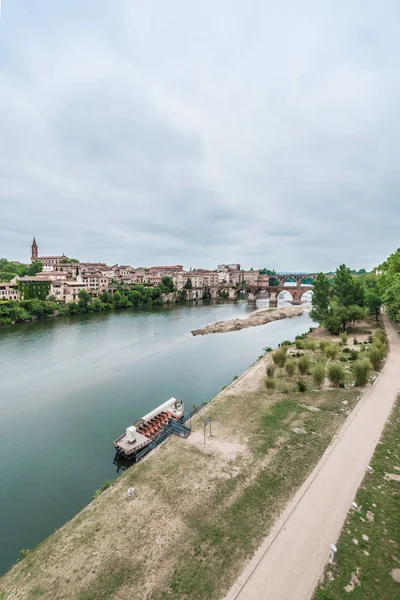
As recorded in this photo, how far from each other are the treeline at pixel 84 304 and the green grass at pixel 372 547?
55.8 meters

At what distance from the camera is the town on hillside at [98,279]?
65562mm

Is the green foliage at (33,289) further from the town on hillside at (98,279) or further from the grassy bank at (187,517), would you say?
the grassy bank at (187,517)

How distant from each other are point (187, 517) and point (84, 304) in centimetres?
5914

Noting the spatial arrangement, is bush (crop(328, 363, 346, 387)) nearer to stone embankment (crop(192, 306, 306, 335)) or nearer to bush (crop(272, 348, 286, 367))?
bush (crop(272, 348, 286, 367))

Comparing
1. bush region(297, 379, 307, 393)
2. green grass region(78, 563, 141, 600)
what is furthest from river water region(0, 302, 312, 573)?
bush region(297, 379, 307, 393)

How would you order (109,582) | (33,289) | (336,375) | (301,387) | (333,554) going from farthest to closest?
1. (33,289)
2. (301,387)
3. (336,375)
4. (109,582)
5. (333,554)

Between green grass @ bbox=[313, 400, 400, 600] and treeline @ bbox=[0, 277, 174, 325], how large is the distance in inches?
2197

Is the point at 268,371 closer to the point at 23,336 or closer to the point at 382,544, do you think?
the point at 382,544

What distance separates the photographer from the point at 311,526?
800 cm

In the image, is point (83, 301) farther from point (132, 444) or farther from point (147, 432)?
point (132, 444)

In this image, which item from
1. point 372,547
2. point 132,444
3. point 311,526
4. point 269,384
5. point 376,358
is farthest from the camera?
point 376,358

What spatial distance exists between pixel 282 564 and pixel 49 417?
16.8 m

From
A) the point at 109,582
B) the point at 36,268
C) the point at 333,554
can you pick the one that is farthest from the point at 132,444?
the point at 36,268

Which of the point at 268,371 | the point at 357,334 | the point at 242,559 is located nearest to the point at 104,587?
the point at 242,559
